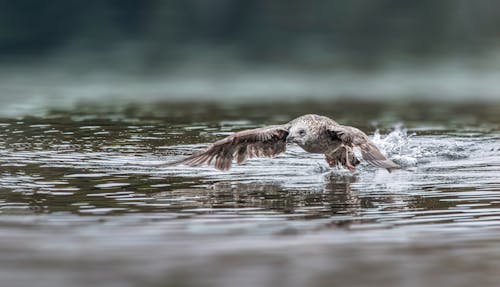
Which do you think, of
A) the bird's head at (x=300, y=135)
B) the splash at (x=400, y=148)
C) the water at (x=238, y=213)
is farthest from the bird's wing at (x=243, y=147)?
the splash at (x=400, y=148)

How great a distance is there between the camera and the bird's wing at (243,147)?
10.5 metres

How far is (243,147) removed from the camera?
35.3 feet

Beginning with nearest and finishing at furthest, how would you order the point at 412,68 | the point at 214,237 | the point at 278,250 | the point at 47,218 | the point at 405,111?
the point at 278,250 < the point at 214,237 < the point at 47,218 < the point at 405,111 < the point at 412,68

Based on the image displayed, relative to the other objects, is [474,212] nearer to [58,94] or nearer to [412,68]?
[58,94]

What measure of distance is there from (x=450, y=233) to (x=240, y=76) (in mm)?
19516

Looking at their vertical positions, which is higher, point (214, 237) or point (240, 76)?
point (240, 76)

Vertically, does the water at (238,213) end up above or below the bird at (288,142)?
below

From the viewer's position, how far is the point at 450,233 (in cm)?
727

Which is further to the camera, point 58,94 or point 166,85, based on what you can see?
point 166,85

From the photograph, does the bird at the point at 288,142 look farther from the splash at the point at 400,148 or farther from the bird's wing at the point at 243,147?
the splash at the point at 400,148

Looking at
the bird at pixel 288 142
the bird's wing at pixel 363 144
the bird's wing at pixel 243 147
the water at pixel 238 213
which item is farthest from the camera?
the bird's wing at pixel 243 147

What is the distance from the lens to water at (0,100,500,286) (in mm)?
6125

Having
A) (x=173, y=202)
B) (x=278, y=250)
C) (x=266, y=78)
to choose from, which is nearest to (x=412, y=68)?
(x=266, y=78)

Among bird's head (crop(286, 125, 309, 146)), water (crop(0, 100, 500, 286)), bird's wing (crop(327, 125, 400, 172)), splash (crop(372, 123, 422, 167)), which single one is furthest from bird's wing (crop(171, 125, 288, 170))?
splash (crop(372, 123, 422, 167))
